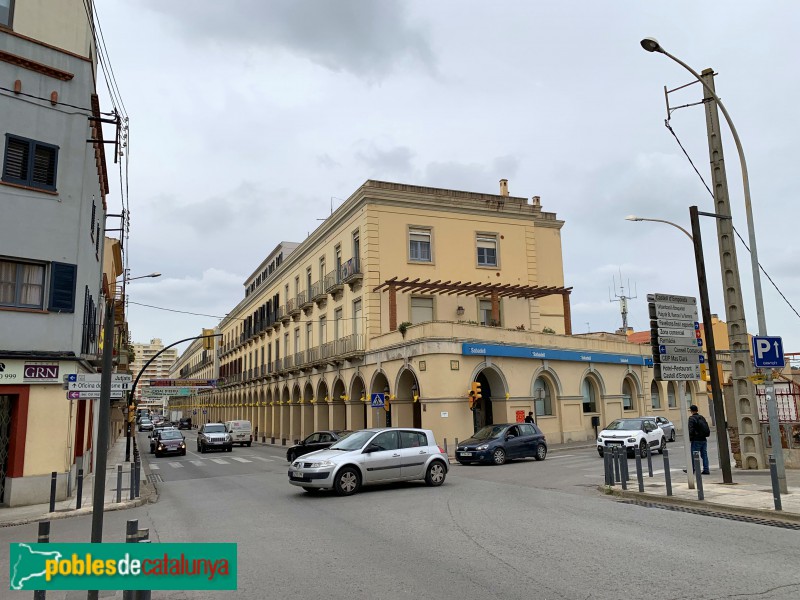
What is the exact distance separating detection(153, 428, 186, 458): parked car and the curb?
2653 centimetres

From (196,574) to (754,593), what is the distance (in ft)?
18.5

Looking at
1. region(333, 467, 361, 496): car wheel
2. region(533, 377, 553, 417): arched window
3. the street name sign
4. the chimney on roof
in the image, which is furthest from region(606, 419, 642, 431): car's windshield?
Result: the chimney on roof

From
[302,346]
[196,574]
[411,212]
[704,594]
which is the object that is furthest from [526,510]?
[302,346]

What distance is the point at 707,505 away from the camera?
441 inches

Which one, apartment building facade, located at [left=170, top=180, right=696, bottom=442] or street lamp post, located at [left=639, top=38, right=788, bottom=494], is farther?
apartment building facade, located at [left=170, top=180, right=696, bottom=442]

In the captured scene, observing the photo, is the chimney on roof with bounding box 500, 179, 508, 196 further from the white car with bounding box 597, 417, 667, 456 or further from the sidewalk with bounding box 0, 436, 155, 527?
the sidewalk with bounding box 0, 436, 155, 527

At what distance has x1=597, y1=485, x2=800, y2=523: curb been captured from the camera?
9.87m

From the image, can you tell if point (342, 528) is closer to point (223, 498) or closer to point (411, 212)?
point (223, 498)

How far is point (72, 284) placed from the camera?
51.2 ft

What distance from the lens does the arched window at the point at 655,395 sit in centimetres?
4001

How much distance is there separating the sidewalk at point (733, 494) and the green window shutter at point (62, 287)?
1423 cm

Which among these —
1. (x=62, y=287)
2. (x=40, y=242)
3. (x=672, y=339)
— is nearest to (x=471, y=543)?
(x=672, y=339)

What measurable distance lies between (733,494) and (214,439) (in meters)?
30.5

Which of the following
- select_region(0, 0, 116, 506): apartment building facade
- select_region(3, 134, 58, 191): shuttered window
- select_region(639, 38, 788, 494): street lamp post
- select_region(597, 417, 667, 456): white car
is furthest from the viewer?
select_region(597, 417, 667, 456): white car
